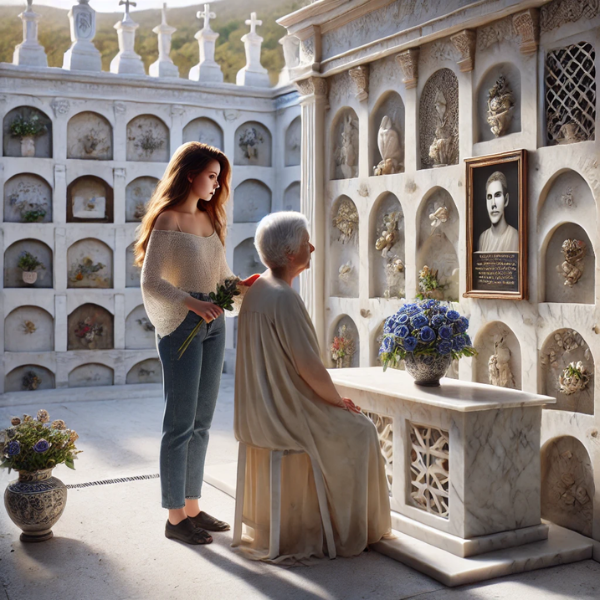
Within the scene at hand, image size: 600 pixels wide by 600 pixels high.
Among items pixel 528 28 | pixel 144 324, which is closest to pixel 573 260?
pixel 528 28

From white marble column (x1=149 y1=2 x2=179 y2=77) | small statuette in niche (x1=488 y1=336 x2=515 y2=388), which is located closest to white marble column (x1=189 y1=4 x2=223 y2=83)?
white marble column (x1=149 y1=2 x2=179 y2=77)

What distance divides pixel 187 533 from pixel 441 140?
2479 mm

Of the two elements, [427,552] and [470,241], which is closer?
[427,552]

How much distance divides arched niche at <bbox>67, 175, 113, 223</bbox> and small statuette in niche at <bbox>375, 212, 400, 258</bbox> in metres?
4.52

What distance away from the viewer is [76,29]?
843 centimetres

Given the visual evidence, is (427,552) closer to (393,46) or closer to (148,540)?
(148,540)

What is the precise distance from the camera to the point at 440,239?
4.50 m

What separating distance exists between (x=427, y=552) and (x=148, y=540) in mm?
1246

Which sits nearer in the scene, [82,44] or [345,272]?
[345,272]

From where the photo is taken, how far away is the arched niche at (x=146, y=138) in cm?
869

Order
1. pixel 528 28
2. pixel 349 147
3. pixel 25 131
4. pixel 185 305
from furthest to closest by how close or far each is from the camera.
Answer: pixel 25 131 < pixel 349 147 < pixel 528 28 < pixel 185 305

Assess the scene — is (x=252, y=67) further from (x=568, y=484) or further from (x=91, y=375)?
(x=568, y=484)

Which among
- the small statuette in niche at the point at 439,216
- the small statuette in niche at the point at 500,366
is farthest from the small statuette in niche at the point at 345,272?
the small statuette in niche at the point at 500,366

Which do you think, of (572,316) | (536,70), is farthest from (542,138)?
(572,316)
